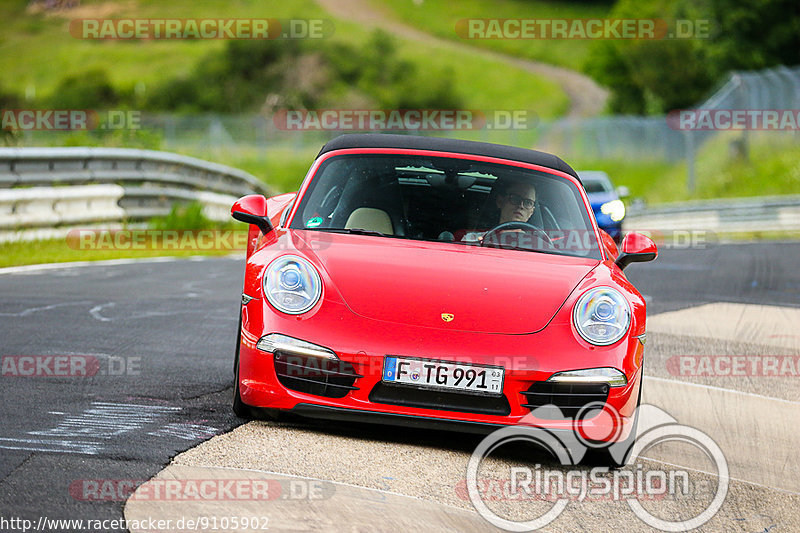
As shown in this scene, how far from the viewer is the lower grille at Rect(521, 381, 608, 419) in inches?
194

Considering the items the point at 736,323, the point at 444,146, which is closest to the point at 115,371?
the point at 444,146

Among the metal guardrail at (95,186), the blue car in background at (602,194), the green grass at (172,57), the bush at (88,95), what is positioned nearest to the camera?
the metal guardrail at (95,186)

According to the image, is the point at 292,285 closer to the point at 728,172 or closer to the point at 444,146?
the point at 444,146

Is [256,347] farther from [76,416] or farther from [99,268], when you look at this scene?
[99,268]

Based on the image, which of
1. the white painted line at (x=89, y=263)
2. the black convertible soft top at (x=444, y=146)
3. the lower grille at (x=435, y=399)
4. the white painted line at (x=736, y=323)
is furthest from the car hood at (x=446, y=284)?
the white painted line at (x=89, y=263)

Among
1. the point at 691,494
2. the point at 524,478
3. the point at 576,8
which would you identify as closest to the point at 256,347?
the point at 524,478

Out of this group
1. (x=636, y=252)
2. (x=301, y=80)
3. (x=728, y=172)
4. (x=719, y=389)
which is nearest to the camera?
(x=636, y=252)

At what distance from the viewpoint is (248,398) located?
5102 millimetres

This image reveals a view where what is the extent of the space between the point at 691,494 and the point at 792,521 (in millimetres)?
405

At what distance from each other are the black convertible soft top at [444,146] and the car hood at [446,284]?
842 mm

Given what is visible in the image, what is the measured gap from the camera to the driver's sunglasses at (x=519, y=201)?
6.07 metres

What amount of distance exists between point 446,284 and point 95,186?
Result: 10.5 metres

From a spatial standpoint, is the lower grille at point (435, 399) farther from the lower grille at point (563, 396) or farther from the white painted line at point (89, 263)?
the white painted line at point (89, 263)

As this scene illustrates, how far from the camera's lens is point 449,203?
20.0 feet
